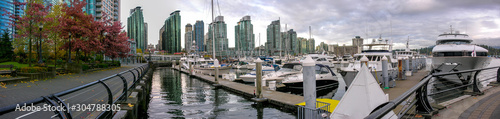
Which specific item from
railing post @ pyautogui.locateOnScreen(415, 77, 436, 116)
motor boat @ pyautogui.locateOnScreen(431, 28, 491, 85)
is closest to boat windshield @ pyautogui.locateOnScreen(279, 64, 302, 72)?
motor boat @ pyautogui.locateOnScreen(431, 28, 491, 85)

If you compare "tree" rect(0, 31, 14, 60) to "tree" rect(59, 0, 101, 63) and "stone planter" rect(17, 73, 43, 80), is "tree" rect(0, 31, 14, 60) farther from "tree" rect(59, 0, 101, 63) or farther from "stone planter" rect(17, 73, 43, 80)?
"stone planter" rect(17, 73, 43, 80)

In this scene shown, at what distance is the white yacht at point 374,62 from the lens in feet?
56.2

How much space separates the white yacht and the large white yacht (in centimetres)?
367

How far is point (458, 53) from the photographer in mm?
20750

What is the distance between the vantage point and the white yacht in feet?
56.2

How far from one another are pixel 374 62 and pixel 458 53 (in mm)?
8249

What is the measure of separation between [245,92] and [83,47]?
19.0 metres

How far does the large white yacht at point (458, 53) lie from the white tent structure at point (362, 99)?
65.2 ft

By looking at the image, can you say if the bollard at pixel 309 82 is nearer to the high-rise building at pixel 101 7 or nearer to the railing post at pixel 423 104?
the railing post at pixel 423 104

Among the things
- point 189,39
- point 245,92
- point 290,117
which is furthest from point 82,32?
point 189,39

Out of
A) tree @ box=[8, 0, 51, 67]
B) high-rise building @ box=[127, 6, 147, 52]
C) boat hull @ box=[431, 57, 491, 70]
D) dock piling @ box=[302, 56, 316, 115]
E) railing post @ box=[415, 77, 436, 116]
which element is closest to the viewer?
railing post @ box=[415, 77, 436, 116]

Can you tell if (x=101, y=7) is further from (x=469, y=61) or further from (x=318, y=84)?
(x=469, y=61)

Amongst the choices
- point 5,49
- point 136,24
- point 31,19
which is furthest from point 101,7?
point 136,24

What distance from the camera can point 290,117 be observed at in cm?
1080
